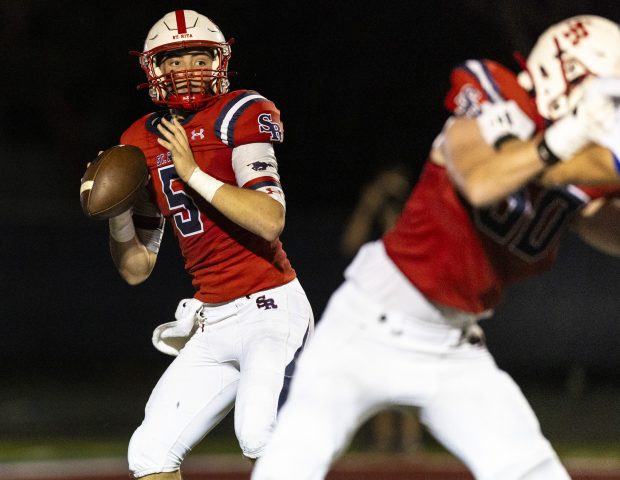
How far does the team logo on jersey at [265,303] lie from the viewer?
13.5 ft

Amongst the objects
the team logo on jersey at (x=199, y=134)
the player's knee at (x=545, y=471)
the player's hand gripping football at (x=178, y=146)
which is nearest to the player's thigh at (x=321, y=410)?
the player's knee at (x=545, y=471)

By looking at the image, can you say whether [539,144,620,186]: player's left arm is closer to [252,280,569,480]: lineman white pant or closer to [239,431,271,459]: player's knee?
[252,280,569,480]: lineman white pant

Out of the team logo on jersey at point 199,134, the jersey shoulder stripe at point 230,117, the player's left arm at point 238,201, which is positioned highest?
the jersey shoulder stripe at point 230,117

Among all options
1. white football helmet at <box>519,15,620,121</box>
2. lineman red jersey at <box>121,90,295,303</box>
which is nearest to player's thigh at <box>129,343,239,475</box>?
lineman red jersey at <box>121,90,295,303</box>

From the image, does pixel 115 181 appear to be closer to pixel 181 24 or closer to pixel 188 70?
pixel 188 70

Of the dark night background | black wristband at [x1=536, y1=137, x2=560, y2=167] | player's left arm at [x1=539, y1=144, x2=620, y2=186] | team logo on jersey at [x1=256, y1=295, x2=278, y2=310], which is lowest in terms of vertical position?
the dark night background

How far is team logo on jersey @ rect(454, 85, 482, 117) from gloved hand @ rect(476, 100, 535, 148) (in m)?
0.02

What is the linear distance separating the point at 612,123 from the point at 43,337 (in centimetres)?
814

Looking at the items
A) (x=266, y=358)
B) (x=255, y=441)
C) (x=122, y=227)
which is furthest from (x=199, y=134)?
(x=255, y=441)

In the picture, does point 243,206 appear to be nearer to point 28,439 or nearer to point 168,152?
point 168,152

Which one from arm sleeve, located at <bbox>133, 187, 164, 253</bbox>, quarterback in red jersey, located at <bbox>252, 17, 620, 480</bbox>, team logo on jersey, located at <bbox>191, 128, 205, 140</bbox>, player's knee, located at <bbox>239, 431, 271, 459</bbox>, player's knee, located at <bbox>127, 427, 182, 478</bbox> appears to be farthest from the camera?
arm sleeve, located at <bbox>133, 187, 164, 253</bbox>

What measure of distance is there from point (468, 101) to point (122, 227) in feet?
5.85

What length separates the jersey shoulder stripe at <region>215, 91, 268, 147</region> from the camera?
4148 mm

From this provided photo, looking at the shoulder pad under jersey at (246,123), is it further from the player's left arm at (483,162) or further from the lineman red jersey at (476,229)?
the player's left arm at (483,162)
